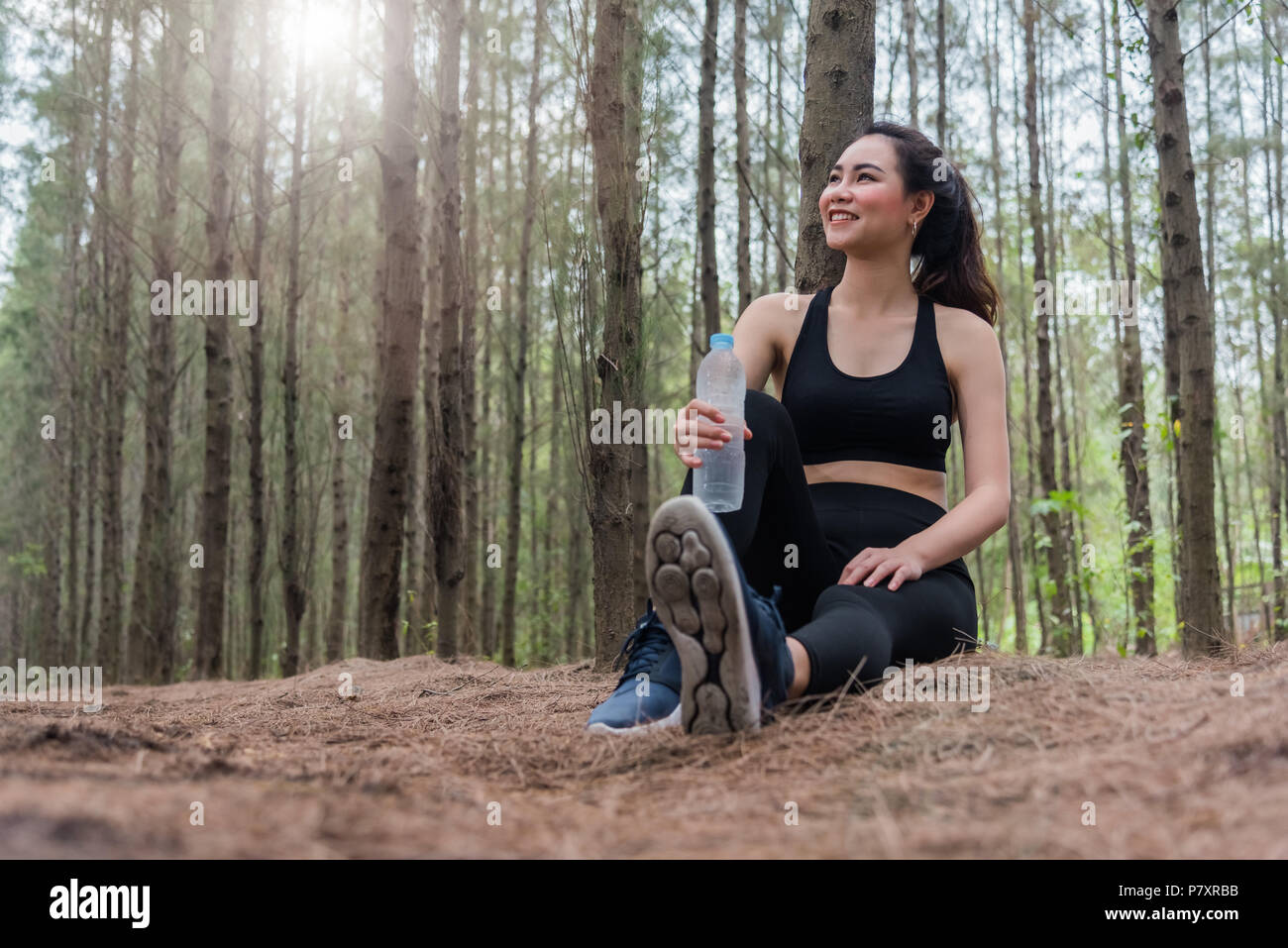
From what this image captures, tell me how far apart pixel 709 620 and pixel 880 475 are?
1.11 metres

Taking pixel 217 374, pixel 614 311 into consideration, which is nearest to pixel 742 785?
pixel 614 311

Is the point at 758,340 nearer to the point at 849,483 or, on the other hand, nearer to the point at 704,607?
the point at 849,483

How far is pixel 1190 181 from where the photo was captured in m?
4.77

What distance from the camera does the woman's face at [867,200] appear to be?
9.17 feet

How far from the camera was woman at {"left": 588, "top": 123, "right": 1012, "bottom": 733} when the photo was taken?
6.07 feet

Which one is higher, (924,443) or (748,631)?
(924,443)

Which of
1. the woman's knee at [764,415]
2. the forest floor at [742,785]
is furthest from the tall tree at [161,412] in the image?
the woman's knee at [764,415]

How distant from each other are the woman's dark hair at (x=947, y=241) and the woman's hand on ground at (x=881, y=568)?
1.01 m

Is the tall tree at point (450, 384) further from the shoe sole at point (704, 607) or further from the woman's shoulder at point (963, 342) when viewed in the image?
the shoe sole at point (704, 607)

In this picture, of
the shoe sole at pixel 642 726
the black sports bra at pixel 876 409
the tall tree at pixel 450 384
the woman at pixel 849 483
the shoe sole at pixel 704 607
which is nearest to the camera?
the shoe sole at pixel 704 607

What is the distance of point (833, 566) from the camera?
8.00 ft
